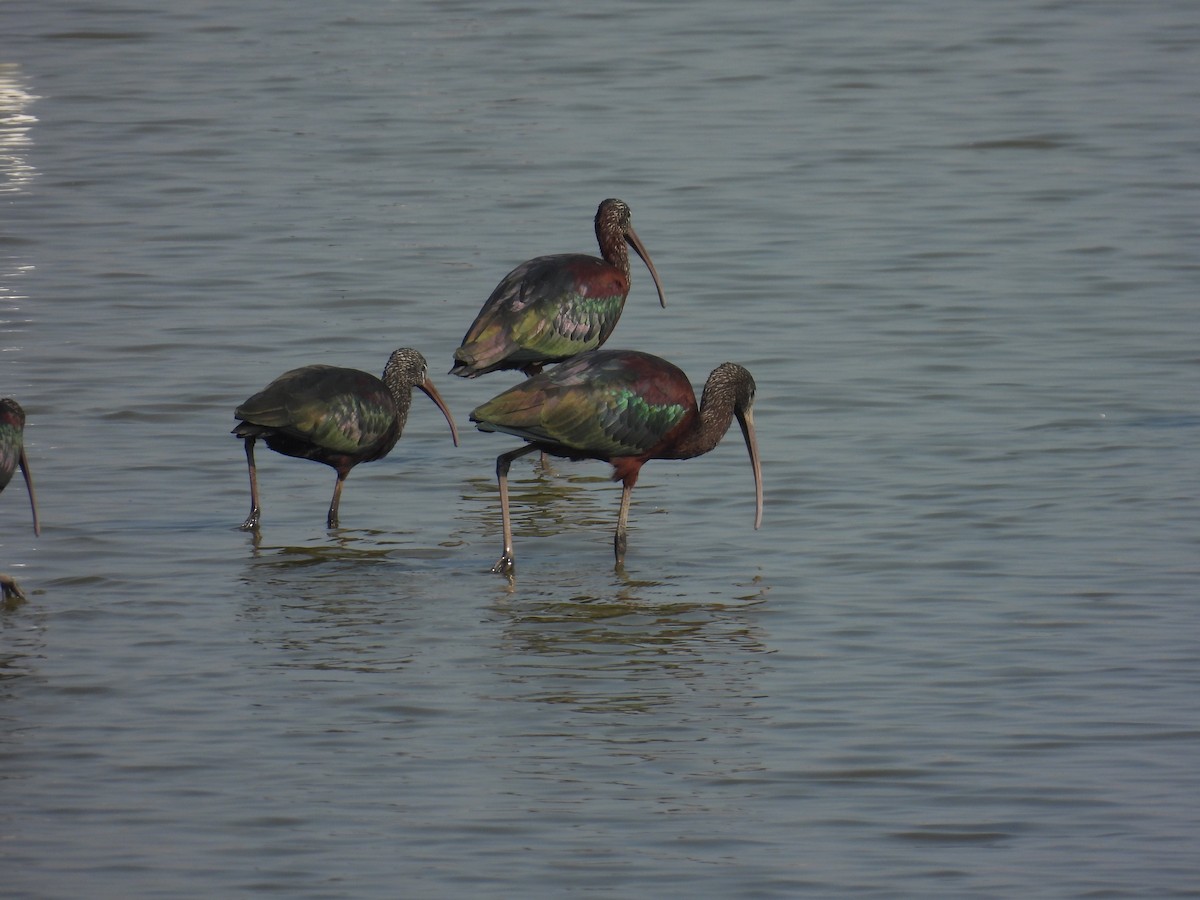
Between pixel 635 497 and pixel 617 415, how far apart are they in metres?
1.31

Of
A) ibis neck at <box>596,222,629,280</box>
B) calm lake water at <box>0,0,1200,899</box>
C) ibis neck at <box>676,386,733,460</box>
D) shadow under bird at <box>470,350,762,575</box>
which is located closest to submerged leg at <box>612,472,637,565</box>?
shadow under bird at <box>470,350,762,575</box>

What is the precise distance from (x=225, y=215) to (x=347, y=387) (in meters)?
7.17

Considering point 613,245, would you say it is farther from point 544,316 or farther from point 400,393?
point 400,393

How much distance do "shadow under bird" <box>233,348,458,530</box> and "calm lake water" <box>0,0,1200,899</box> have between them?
356 millimetres

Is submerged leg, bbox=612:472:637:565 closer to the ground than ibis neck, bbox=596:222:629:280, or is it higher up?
closer to the ground

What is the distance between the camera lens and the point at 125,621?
9469mm

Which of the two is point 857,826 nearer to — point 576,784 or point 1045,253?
point 576,784

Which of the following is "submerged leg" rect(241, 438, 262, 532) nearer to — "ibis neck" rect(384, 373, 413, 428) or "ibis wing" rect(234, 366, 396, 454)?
"ibis wing" rect(234, 366, 396, 454)

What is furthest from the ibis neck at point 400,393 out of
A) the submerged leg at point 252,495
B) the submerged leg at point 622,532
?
the submerged leg at point 622,532

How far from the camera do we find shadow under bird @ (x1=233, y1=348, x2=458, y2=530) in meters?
10.8

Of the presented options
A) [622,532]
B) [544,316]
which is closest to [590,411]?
[622,532]

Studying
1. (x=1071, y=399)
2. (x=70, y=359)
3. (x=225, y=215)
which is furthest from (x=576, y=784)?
(x=225, y=215)

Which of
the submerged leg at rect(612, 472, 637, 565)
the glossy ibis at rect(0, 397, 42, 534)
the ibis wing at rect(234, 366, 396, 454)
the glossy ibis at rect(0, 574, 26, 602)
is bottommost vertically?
the submerged leg at rect(612, 472, 637, 565)

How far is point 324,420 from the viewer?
1097cm
